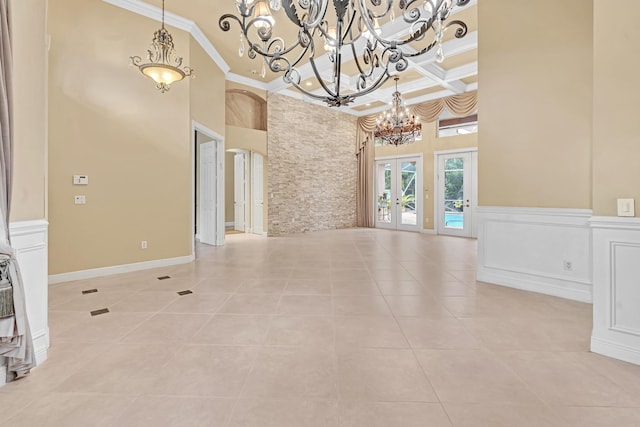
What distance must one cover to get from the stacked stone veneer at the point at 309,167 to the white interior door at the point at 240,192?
1.27 meters

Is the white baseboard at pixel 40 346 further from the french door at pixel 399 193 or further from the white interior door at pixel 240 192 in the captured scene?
the french door at pixel 399 193

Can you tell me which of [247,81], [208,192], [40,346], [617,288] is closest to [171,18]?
[247,81]

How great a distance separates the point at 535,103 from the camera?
350 centimetres

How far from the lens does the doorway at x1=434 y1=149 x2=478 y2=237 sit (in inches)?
338

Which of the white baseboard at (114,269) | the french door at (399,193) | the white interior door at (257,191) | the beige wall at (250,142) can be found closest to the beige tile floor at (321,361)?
the white baseboard at (114,269)

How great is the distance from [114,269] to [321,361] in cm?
393

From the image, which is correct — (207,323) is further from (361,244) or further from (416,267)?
(361,244)

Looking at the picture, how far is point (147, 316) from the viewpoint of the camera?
9.41 feet

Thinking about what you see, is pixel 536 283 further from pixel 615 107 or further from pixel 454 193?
pixel 454 193

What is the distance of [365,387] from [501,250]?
301cm

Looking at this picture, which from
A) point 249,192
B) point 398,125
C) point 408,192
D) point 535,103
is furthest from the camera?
point 408,192

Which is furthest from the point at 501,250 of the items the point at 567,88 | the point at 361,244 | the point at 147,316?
the point at 147,316

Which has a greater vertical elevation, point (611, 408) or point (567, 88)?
point (567, 88)

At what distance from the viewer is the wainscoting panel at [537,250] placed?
3.27m
